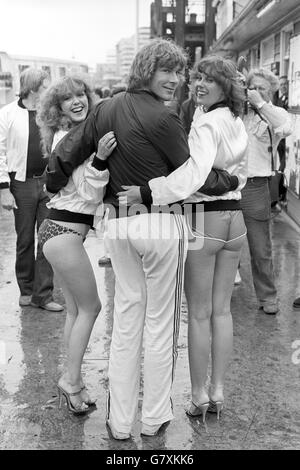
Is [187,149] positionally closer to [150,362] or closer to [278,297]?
[150,362]

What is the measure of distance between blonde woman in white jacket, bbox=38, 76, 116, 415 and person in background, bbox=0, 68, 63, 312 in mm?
1614

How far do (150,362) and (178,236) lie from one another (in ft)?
2.08

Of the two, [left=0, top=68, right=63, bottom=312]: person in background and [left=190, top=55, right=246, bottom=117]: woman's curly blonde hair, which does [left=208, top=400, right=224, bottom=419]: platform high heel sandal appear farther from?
[left=0, top=68, right=63, bottom=312]: person in background

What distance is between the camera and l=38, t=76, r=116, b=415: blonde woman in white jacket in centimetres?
325

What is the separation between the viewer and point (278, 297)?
554cm

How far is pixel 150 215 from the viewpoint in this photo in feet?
9.73

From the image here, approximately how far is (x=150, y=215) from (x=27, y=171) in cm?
240

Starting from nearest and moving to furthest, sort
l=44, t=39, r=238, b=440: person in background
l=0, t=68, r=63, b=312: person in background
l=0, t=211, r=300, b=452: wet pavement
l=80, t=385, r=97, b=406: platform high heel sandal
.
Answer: l=44, t=39, r=238, b=440: person in background
l=0, t=211, r=300, b=452: wet pavement
l=80, t=385, r=97, b=406: platform high heel sandal
l=0, t=68, r=63, b=312: person in background

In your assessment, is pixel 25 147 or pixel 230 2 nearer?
pixel 25 147

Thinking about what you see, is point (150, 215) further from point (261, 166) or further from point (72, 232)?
point (261, 166)

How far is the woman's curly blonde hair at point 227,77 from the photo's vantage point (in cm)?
324

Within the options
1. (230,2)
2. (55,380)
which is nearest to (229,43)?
(230,2)

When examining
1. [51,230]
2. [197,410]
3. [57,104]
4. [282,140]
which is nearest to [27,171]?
[57,104]

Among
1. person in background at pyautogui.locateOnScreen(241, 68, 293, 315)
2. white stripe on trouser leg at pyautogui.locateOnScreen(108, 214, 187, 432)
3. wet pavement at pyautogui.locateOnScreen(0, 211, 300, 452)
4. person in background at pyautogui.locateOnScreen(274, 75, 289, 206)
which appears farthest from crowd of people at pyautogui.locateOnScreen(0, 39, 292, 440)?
person in background at pyautogui.locateOnScreen(274, 75, 289, 206)
